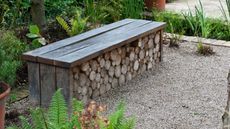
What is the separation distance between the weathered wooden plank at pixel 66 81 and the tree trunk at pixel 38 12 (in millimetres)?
1658

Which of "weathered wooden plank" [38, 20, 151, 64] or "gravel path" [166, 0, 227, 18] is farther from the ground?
"weathered wooden plank" [38, 20, 151, 64]

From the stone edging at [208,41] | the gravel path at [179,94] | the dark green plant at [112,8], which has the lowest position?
the gravel path at [179,94]

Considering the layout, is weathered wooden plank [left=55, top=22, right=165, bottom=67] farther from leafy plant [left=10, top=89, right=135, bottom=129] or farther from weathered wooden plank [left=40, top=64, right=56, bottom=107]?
leafy plant [left=10, top=89, right=135, bottom=129]

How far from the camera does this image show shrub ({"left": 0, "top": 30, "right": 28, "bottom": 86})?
4126 mm

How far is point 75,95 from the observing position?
14.8ft

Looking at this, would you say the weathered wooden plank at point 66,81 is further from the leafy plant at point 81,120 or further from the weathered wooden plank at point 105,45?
the leafy plant at point 81,120

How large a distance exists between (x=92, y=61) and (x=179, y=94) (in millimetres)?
926

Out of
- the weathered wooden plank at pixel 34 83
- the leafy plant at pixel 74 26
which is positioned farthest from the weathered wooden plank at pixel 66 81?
the leafy plant at pixel 74 26

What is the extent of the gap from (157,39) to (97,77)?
1.26 m

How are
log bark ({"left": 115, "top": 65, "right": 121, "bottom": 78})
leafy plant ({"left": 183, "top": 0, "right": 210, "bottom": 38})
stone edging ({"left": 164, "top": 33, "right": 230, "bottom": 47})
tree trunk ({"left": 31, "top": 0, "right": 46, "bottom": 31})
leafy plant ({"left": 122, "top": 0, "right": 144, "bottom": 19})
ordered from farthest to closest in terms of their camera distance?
leafy plant ({"left": 122, "top": 0, "right": 144, "bottom": 19}), leafy plant ({"left": 183, "top": 0, "right": 210, "bottom": 38}), stone edging ({"left": 164, "top": 33, "right": 230, "bottom": 47}), tree trunk ({"left": 31, "top": 0, "right": 46, "bottom": 31}), log bark ({"left": 115, "top": 65, "right": 121, "bottom": 78})

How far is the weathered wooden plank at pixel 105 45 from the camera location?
4316 millimetres

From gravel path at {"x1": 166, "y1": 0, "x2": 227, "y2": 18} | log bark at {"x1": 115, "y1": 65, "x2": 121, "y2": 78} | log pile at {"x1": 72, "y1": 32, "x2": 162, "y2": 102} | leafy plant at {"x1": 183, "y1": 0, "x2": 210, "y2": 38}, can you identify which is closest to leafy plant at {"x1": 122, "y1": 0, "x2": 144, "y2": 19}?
leafy plant at {"x1": 183, "y1": 0, "x2": 210, "y2": 38}

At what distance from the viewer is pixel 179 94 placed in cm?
503

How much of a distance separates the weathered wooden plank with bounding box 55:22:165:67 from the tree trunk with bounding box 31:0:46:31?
3.57ft
